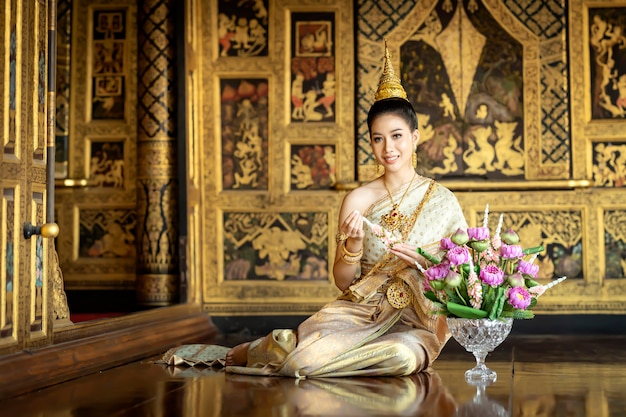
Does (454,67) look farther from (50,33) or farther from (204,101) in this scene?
(50,33)

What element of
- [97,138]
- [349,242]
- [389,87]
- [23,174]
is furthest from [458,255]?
[97,138]

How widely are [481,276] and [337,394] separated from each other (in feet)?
2.09

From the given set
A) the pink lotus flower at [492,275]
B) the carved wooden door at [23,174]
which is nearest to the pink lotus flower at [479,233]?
the pink lotus flower at [492,275]

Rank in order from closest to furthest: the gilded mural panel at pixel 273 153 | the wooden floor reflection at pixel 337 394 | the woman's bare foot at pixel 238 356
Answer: the wooden floor reflection at pixel 337 394 → the woman's bare foot at pixel 238 356 → the gilded mural panel at pixel 273 153

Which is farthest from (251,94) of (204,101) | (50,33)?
(50,33)

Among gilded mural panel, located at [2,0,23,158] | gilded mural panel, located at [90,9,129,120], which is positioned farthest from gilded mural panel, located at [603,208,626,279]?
gilded mural panel, located at [2,0,23,158]

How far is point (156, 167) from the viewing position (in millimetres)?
5605

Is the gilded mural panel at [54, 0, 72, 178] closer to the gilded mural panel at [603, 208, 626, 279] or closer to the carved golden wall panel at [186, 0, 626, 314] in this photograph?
the carved golden wall panel at [186, 0, 626, 314]

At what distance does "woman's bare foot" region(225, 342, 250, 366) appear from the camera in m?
3.70

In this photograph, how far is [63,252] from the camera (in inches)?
233

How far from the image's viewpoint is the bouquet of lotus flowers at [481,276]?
307 cm

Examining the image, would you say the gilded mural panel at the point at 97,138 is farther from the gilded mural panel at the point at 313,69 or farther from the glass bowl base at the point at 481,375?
the glass bowl base at the point at 481,375

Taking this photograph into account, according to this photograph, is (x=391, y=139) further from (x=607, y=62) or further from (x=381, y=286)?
(x=607, y=62)

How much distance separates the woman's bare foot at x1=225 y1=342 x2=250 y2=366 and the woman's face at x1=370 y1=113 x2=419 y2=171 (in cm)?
94
